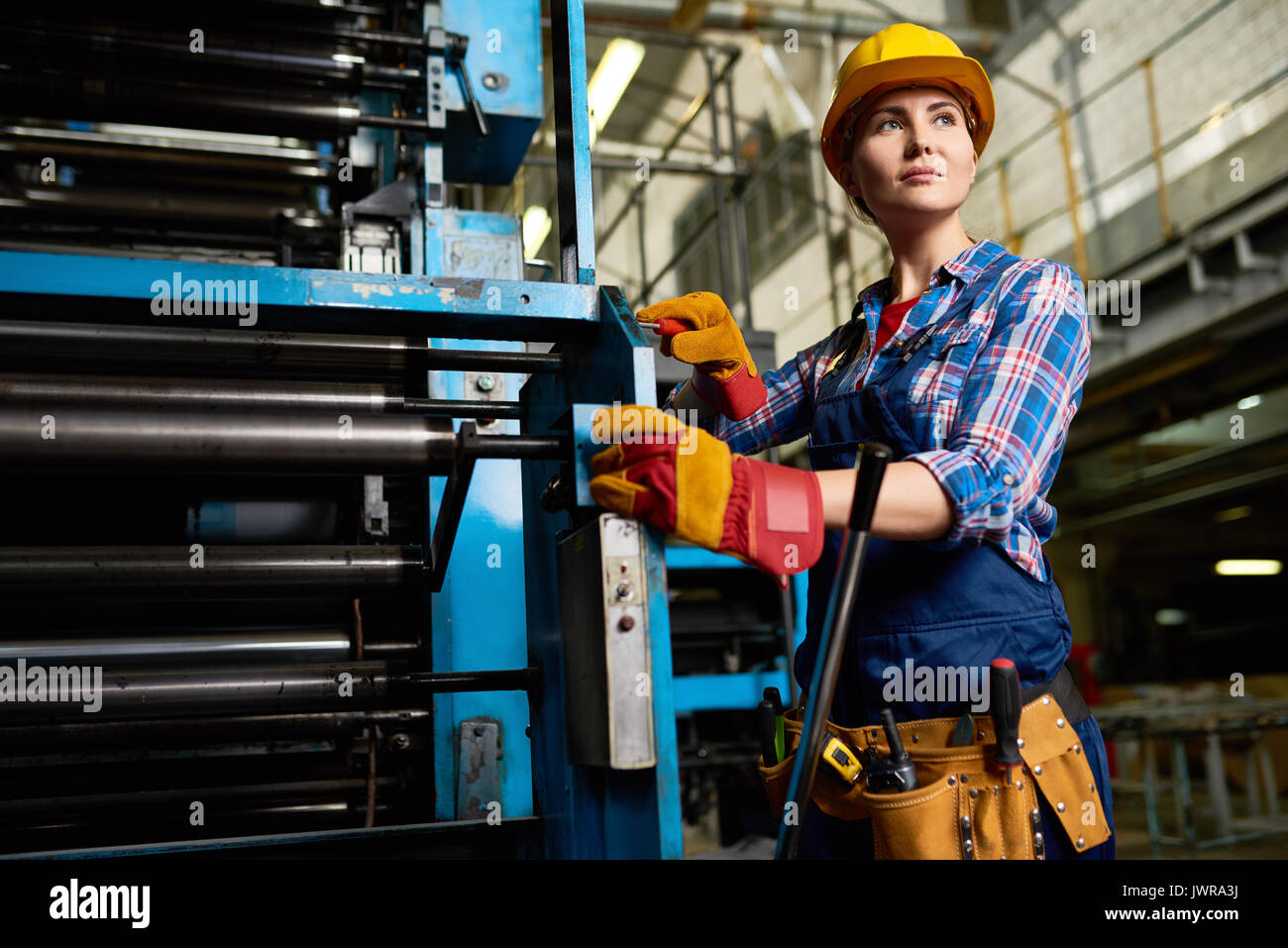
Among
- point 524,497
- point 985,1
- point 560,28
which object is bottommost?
point 524,497

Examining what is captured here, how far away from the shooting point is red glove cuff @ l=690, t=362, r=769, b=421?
5.06 ft

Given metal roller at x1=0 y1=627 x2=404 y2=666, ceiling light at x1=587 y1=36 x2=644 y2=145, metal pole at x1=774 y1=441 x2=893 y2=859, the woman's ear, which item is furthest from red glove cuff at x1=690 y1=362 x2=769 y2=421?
ceiling light at x1=587 y1=36 x2=644 y2=145

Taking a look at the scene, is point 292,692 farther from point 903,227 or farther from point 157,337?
point 903,227

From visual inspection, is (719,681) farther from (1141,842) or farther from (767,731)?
(1141,842)

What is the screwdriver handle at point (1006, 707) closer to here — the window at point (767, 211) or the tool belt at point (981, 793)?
the tool belt at point (981, 793)

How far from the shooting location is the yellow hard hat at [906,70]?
4.92 ft

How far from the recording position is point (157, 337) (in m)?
1.30

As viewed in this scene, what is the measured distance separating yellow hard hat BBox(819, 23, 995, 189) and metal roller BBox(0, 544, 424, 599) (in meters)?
1.00

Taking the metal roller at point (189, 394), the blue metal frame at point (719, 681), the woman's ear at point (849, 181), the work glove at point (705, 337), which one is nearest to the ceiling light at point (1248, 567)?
the blue metal frame at point (719, 681)

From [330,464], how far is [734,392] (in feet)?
2.19

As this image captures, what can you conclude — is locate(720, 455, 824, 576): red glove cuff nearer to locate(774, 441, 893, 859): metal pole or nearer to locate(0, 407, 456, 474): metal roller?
locate(774, 441, 893, 859): metal pole

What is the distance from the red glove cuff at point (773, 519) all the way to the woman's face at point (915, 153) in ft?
2.12
